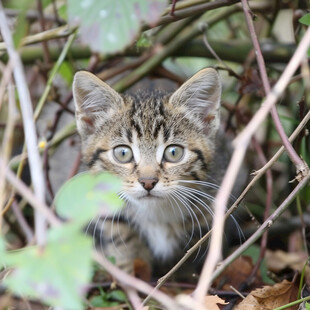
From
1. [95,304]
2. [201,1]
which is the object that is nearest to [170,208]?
[95,304]

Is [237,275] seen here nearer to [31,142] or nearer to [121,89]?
[121,89]

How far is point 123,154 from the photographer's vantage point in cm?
252

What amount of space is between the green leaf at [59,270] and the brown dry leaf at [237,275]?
61.1 inches

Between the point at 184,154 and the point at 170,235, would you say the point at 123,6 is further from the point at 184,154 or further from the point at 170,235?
the point at 170,235

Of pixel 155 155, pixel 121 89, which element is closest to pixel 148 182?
pixel 155 155

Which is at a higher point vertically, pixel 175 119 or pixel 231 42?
pixel 231 42

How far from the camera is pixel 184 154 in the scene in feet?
8.43

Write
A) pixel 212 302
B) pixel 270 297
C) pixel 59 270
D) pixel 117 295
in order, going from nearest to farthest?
pixel 59 270
pixel 212 302
pixel 270 297
pixel 117 295

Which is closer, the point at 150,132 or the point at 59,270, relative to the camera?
the point at 59,270

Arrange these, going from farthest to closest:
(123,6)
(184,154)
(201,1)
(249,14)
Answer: (184,154) < (201,1) < (249,14) < (123,6)

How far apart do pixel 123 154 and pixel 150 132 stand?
0.16 meters

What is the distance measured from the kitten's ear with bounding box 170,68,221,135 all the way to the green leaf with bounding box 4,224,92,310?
5.11ft

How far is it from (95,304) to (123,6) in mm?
1453

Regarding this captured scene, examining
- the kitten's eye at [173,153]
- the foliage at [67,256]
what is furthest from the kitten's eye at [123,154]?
the foliage at [67,256]
